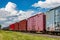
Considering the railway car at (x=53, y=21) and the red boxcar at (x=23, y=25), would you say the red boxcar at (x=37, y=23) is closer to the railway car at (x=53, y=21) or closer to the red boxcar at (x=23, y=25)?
the red boxcar at (x=23, y=25)

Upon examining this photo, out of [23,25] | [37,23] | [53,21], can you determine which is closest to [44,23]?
[37,23]

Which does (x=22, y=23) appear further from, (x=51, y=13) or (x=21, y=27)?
(x=51, y=13)

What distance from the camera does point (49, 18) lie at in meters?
34.0

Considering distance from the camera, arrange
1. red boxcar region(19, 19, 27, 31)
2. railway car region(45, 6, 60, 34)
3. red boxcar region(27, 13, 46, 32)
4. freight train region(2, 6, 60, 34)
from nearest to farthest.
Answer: railway car region(45, 6, 60, 34) → freight train region(2, 6, 60, 34) → red boxcar region(27, 13, 46, 32) → red boxcar region(19, 19, 27, 31)

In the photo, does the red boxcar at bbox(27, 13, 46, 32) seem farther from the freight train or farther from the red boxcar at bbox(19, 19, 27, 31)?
the red boxcar at bbox(19, 19, 27, 31)

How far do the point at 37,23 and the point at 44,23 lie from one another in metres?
3.88

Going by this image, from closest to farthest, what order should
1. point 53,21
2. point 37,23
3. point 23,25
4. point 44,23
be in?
point 53,21, point 44,23, point 37,23, point 23,25

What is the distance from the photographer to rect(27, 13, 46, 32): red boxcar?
126 ft

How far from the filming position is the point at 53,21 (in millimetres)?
31734

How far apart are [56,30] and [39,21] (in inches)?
394

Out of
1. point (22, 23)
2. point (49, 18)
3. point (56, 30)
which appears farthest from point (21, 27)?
point (56, 30)

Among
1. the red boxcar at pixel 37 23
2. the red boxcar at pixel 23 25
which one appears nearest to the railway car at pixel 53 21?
the red boxcar at pixel 37 23

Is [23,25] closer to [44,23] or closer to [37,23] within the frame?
[37,23]

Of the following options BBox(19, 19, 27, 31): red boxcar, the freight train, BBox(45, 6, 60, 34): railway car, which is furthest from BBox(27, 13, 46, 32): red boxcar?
BBox(45, 6, 60, 34): railway car
